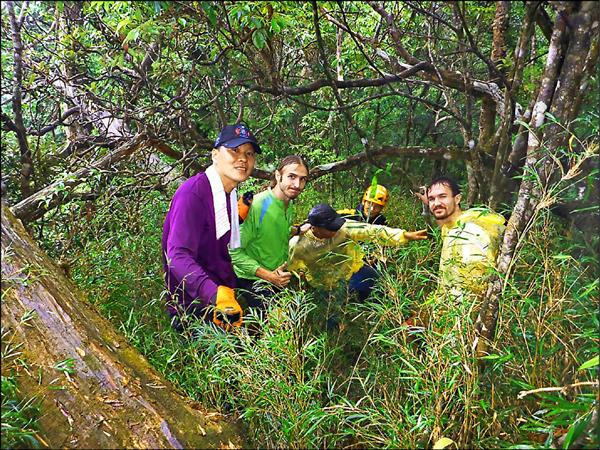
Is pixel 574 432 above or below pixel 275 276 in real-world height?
below

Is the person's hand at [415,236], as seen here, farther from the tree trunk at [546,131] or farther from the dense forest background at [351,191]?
the tree trunk at [546,131]

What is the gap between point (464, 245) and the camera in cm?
271

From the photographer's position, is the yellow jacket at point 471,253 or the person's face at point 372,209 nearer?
the yellow jacket at point 471,253

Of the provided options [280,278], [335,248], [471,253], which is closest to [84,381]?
[280,278]

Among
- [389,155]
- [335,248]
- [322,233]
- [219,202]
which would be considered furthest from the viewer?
[389,155]

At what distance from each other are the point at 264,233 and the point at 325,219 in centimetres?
40

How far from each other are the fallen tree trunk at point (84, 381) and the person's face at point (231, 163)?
3.44 feet

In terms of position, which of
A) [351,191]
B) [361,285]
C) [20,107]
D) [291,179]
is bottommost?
[361,285]

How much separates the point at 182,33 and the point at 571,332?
287cm

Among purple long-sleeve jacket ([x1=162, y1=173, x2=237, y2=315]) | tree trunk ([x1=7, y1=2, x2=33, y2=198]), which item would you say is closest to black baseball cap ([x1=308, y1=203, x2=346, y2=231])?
purple long-sleeve jacket ([x1=162, y1=173, x2=237, y2=315])

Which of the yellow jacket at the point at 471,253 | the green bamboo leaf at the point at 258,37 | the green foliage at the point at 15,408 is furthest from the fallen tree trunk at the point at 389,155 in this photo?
the green foliage at the point at 15,408

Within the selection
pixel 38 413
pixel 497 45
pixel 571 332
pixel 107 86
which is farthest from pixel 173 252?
pixel 107 86

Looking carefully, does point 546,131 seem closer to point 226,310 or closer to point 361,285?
point 361,285

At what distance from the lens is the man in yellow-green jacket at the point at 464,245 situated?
253 cm
